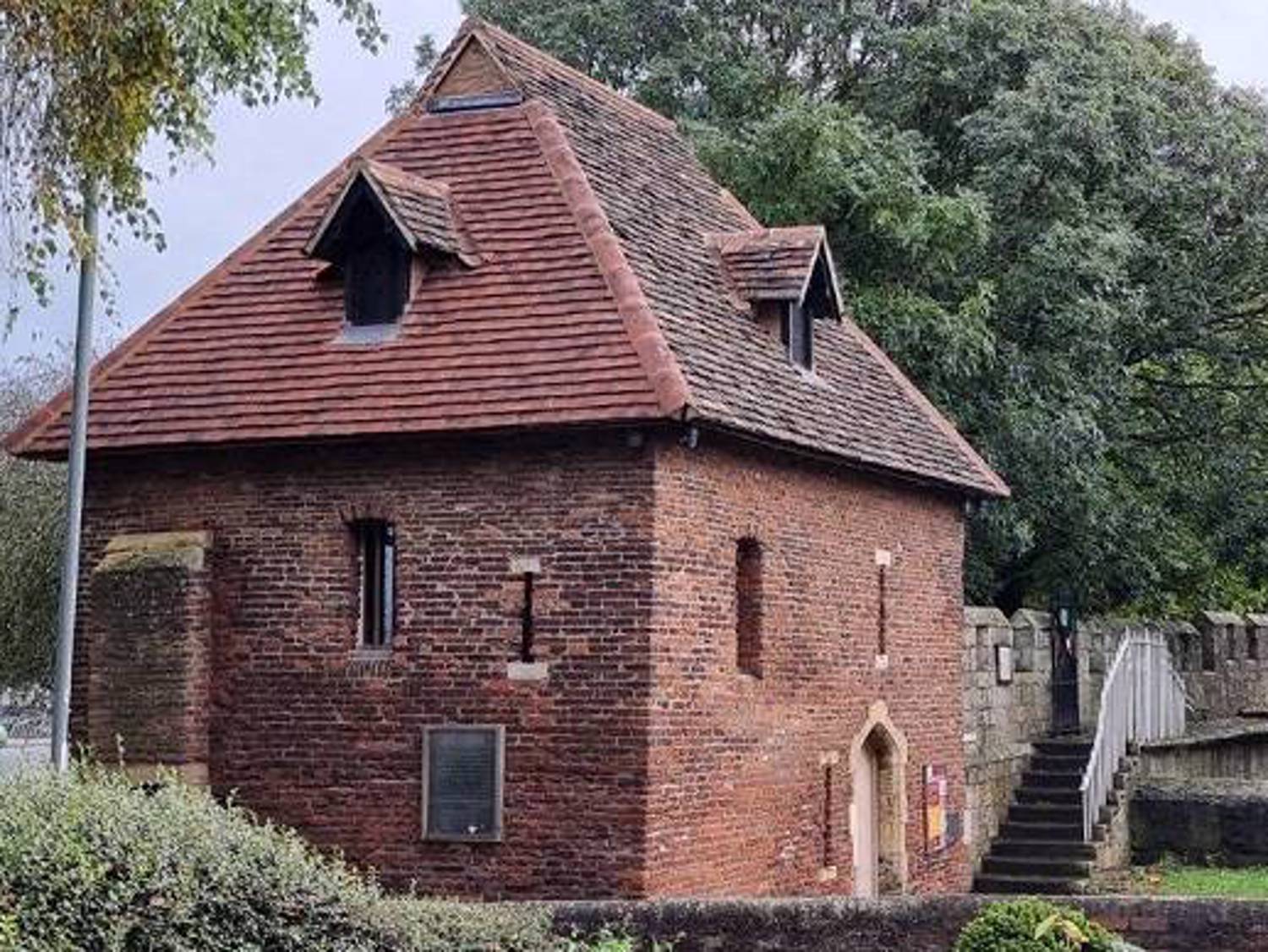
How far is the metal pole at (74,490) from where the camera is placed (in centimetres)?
1548

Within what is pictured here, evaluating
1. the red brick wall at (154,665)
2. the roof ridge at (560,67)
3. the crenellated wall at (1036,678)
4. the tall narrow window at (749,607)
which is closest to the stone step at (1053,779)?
the crenellated wall at (1036,678)

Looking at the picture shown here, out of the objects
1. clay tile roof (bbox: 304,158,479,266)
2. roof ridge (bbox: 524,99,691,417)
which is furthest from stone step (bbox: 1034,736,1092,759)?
clay tile roof (bbox: 304,158,479,266)

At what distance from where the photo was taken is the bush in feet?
37.2

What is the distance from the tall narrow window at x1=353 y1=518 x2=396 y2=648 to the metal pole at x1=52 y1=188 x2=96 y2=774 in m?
2.73

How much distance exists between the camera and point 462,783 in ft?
57.3

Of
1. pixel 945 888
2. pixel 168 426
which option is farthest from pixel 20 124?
pixel 945 888

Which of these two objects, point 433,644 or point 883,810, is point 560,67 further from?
point 883,810

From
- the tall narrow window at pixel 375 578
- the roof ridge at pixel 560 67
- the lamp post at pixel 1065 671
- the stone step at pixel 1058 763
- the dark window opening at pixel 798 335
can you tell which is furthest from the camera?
the lamp post at pixel 1065 671

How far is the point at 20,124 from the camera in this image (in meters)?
14.0

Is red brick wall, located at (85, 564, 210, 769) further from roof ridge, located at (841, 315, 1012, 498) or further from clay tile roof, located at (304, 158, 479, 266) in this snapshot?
roof ridge, located at (841, 315, 1012, 498)

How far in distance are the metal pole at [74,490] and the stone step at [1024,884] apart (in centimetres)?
1231

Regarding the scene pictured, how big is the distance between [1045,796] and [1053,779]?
38cm

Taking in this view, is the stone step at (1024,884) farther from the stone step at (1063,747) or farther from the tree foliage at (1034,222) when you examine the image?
the tree foliage at (1034,222)

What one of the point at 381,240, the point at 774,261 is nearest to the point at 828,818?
the point at 774,261
